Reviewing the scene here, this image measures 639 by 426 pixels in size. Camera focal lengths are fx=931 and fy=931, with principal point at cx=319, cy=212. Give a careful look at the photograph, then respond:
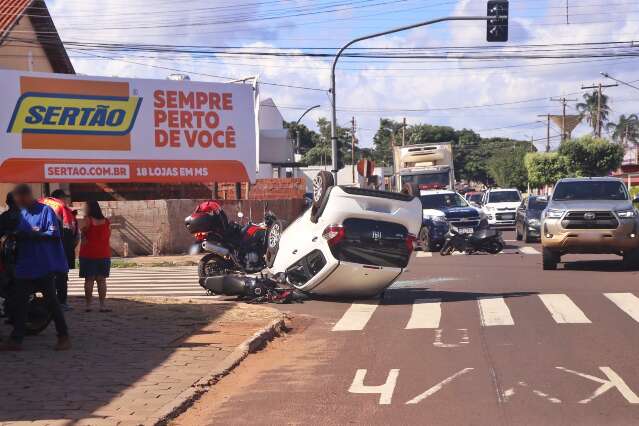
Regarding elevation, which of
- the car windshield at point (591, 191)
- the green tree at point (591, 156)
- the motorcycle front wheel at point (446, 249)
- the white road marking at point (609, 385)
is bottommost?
the motorcycle front wheel at point (446, 249)

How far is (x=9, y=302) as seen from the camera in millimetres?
11164

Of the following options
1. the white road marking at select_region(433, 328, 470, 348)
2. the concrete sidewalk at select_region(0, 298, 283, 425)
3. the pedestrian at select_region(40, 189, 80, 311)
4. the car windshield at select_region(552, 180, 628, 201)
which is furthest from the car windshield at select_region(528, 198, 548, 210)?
the pedestrian at select_region(40, 189, 80, 311)

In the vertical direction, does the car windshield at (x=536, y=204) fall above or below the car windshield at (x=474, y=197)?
above

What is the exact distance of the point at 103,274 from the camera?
1362 centimetres

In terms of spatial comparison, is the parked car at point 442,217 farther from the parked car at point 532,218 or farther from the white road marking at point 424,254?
the parked car at point 532,218

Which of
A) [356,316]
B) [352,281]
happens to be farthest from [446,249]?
[356,316]

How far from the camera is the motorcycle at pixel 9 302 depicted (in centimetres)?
1058

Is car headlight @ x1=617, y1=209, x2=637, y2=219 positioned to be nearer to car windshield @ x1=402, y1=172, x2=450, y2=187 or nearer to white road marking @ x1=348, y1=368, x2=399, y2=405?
white road marking @ x1=348, y1=368, x2=399, y2=405

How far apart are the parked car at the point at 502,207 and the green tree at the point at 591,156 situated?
29812 millimetres

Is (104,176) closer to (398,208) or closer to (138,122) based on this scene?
(138,122)

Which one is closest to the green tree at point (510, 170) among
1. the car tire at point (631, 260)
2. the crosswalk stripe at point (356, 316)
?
the car tire at point (631, 260)

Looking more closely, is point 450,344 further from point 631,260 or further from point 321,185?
point 631,260

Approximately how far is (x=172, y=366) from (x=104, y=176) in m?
20.6

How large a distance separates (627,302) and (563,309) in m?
1.34
